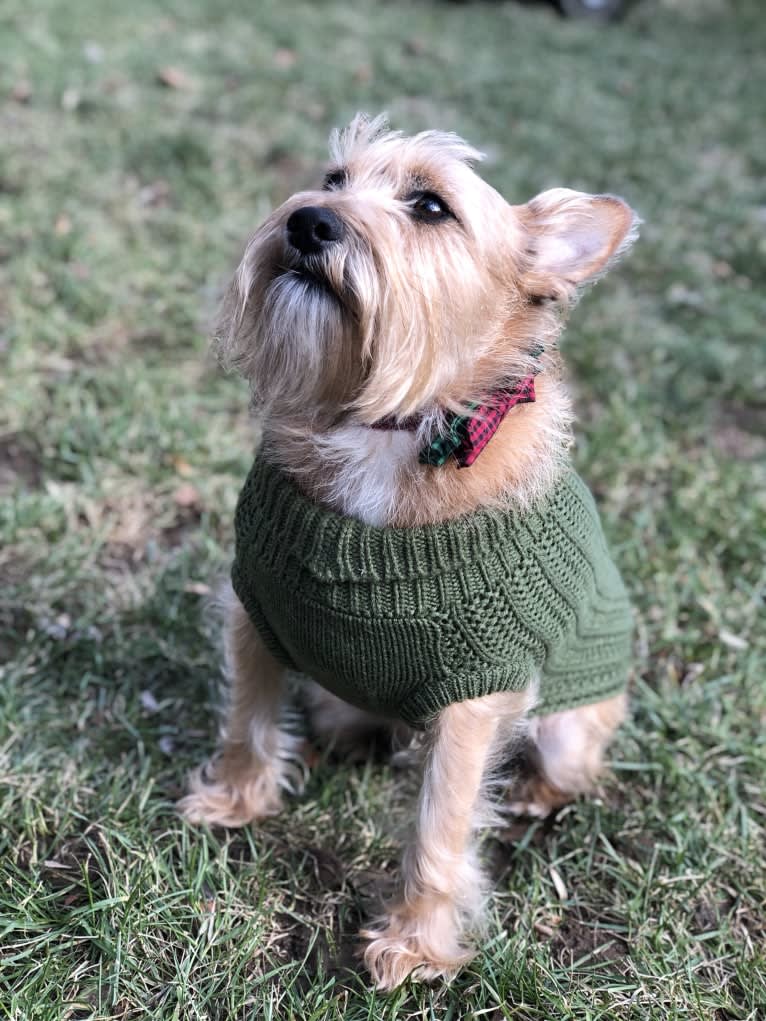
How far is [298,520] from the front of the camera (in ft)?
7.69

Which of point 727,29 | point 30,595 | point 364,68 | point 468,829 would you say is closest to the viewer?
point 468,829

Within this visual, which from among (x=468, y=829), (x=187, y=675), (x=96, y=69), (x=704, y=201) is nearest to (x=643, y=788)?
(x=468, y=829)

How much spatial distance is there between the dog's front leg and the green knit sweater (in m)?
0.08

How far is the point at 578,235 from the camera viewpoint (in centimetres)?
236

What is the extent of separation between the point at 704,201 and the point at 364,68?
331cm

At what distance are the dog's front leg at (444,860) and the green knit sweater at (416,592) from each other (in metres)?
0.08

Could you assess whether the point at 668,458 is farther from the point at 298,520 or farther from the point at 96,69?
the point at 96,69

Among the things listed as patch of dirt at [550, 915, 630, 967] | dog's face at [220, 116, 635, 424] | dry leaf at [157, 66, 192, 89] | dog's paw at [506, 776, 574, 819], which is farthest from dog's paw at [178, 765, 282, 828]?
dry leaf at [157, 66, 192, 89]

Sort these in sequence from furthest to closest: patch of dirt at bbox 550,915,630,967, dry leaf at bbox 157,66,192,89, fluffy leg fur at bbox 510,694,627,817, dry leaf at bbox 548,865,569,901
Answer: dry leaf at bbox 157,66,192,89 < fluffy leg fur at bbox 510,694,627,817 < dry leaf at bbox 548,865,569,901 < patch of dirt at bbox 550,915,630,967

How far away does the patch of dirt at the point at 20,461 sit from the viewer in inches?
152

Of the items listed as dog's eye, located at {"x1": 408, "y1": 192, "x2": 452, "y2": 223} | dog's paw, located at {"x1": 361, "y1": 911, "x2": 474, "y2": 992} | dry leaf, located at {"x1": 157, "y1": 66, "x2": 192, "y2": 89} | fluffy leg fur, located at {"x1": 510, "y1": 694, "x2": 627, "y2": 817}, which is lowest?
dog's paw, located at {"x1": 361, "y1": 911, "x2": 474, "y2": 992}

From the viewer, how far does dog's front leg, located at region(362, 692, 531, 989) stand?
2.40m

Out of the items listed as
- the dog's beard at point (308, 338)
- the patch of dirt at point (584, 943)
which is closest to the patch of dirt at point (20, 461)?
the dog's beard at point (308, 338)

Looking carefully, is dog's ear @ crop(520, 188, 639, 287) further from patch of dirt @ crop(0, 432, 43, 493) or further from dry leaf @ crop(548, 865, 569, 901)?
patch of dirt @ crop(0, 432, 43, 493)
